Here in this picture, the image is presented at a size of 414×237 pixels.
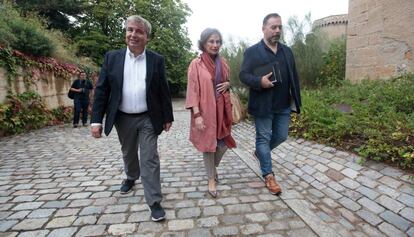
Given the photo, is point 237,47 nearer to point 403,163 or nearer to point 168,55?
point 403,163

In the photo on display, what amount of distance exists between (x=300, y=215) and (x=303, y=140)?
2693 millimetres

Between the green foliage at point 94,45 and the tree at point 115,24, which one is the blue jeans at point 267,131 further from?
the green foliage at point 94,45

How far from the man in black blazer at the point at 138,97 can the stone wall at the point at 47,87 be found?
20.2 ft

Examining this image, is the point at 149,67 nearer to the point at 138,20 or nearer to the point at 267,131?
the point at 138,20

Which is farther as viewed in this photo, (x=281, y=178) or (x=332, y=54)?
(x=332, y=54)

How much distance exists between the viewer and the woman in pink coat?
3.43 meters

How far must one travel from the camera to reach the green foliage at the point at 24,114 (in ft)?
25.3

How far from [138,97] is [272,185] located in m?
1.83

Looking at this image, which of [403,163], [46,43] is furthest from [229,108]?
[46,43]

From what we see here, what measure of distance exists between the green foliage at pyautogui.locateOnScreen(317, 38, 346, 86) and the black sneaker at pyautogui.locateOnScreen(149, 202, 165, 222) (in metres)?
8.23

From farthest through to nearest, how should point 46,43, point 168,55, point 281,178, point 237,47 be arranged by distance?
point 168,55 < point 237,47 < point 46,43 < point 281,178

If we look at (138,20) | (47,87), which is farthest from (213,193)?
(47,87)

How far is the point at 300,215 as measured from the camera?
303 cm

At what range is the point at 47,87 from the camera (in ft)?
34.4
